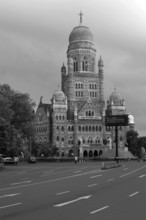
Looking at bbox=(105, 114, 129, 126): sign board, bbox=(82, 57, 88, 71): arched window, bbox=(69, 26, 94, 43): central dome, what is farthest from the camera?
bbox=(69, 26, 94, 43): central dome

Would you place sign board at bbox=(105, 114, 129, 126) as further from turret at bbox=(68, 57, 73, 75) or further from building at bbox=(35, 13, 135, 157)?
turret at bbox=(68, 57, 73, 75)

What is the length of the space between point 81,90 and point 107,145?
66.1ft

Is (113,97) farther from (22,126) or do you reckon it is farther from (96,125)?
(22,126)

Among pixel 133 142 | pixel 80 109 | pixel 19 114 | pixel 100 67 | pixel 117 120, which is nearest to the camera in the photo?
pixel 19 114

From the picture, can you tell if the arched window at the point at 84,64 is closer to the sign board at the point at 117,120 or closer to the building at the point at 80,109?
the building at the point at 80,109

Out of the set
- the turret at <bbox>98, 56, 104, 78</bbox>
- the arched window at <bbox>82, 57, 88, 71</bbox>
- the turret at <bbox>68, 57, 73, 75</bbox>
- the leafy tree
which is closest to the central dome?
the arched window at <bbox>82, 57, 88, 71</bbox>

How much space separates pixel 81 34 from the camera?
138750 millimetres

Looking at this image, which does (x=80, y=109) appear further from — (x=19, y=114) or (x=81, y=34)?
(x=19, y=114)

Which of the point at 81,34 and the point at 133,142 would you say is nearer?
the point at 81,34

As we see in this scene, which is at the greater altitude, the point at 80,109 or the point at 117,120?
the point at 80,109

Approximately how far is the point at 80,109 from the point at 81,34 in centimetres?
2613

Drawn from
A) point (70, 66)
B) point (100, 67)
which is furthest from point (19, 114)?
point (100, 67)

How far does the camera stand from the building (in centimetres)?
12738

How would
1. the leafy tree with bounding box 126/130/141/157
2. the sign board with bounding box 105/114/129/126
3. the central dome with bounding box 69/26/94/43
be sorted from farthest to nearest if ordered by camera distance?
1. the leafy tree with bounding box 126/130/141/157
2. the central dome with bounding box 69/26/94/43
3. the sign board with bounding box 105/114/129/126
